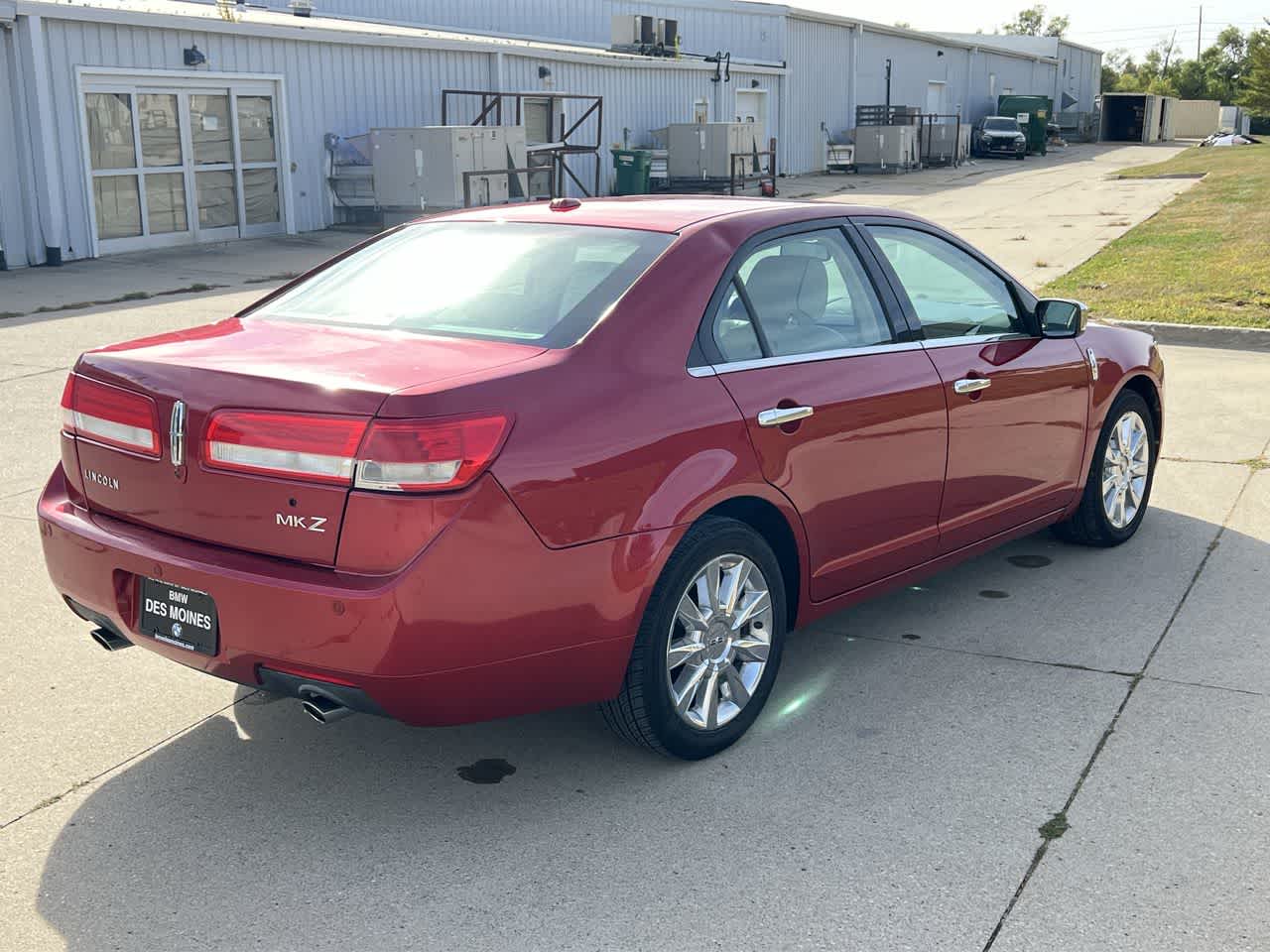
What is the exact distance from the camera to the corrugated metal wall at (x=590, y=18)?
3441 cm

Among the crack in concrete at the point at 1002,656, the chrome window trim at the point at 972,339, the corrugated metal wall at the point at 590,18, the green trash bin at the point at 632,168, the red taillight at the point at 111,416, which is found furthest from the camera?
the corrugated metal wall at the point at 590,18

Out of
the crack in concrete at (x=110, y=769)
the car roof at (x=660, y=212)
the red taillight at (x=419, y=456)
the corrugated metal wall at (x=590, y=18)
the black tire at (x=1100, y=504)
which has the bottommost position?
the crack in concrete at (x=110, y=769)

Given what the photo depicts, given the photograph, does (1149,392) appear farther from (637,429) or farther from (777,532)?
(637,429)

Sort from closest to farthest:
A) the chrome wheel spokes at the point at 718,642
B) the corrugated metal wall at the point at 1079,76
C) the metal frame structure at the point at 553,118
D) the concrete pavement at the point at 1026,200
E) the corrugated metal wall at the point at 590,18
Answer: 1. the chrome wheel spokes at the point at 718,642
2. the concrete pavement at the point at 1026,200
3. the metal frame structure at the point at 553,118
4. the corrugated metal wall at the point at 590,18
5. the corrugated metal wall at the point at 1079,76

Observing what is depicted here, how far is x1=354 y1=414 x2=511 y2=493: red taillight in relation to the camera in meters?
3.17

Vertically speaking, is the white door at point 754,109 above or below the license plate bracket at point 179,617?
above

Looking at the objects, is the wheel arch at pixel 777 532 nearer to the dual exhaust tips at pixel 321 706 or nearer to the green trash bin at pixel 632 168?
the dual exhaust tips at pixel 321 706

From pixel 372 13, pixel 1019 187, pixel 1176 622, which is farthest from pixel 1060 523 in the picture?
pixel 372 13

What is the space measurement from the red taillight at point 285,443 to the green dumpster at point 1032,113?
50346mm

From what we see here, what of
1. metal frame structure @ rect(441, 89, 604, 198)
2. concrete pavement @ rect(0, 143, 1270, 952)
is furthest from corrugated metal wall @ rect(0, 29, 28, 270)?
concrete pavement @ rect(0, 143, 1270, 952)

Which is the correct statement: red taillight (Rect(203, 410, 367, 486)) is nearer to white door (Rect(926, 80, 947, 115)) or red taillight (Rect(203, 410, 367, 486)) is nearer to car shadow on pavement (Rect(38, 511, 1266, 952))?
car shadow on pavement (Rect(38, 511, 1266, 952))

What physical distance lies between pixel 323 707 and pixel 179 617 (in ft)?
1.53

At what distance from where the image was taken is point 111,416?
3660mm

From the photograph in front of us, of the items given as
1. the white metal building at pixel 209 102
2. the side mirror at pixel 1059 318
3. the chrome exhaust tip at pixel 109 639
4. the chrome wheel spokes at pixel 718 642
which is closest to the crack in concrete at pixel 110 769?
the chrome exhaust tip at pixel 109 639
